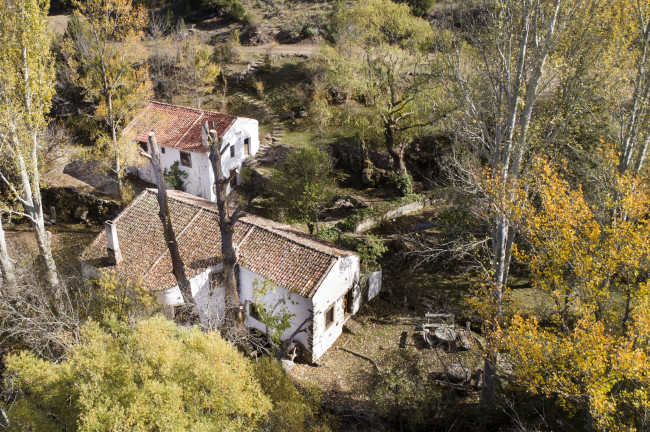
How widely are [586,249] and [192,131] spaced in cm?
2569

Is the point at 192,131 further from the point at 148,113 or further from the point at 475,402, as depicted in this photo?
the point at 475,402

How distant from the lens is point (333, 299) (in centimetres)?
2052

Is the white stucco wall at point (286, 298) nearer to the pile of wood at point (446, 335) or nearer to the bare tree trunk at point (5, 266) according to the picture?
the pile of wood at point (446, 335)

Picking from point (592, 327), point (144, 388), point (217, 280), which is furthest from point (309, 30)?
point (144, 388)

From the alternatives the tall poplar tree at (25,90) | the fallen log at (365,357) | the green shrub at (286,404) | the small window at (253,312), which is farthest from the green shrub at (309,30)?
the green shrub at (286,404)

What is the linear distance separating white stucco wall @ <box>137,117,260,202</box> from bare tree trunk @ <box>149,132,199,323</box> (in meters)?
12.3

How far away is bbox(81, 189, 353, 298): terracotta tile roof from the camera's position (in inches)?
791

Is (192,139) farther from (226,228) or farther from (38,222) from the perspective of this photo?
(226,228)

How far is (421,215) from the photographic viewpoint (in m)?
30.8

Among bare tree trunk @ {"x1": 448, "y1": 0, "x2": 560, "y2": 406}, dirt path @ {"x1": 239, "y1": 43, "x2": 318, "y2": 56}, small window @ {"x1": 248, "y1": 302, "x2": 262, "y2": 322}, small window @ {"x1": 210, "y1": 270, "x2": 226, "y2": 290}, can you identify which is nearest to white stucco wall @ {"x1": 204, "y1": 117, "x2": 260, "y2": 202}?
small window @ {"x1": 210, "y1": 270, "x2": 226, "y2": 290}

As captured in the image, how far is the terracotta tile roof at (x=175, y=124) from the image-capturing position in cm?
3203

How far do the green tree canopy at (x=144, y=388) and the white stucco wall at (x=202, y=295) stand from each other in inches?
266

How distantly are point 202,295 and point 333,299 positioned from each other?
551cm

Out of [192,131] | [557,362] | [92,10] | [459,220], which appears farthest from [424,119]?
[557,362]
